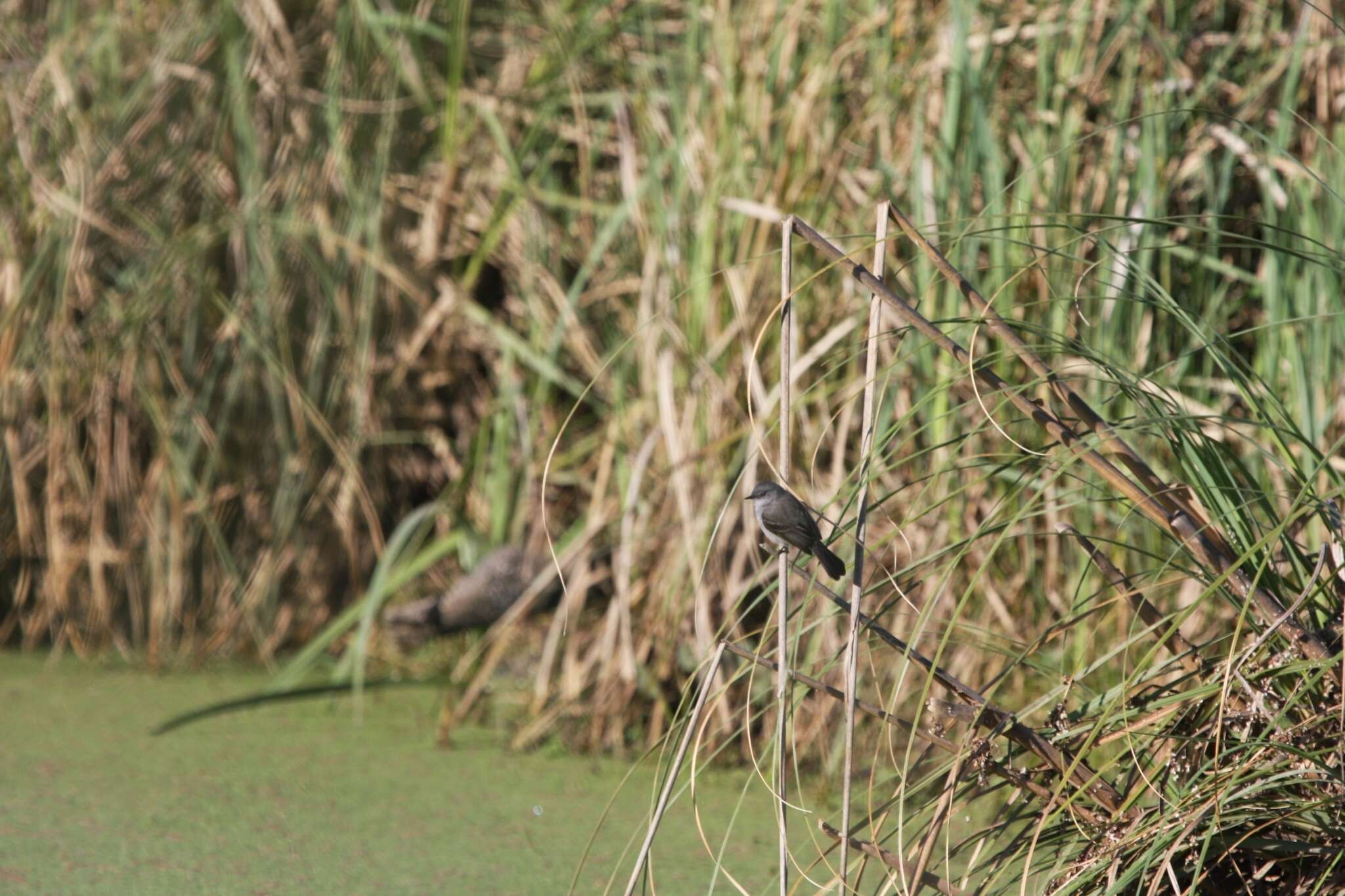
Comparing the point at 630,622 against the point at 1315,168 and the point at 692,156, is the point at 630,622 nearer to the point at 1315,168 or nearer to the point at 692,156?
the point at 692,156

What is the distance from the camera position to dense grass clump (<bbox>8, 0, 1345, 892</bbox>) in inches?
47.1

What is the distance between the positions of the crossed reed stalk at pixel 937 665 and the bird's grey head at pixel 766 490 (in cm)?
14

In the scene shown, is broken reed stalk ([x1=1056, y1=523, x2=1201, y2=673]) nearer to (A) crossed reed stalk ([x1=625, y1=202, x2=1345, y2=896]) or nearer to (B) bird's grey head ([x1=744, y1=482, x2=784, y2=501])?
(A) crossed reed stalk ([x1=625, y1=202, x2=1345, y2=896])

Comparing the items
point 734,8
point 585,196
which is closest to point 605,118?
point 585,196

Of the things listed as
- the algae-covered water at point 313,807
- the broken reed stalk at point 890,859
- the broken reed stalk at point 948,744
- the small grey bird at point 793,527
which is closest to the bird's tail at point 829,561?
the small grey bird at point 793,527

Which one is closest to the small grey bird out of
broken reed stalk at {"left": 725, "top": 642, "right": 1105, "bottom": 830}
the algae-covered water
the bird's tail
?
the bird's tail

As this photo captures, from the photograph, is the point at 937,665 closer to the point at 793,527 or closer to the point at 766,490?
the point at 793,527

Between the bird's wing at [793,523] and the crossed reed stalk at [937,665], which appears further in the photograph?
the bird's wing at [793,523]

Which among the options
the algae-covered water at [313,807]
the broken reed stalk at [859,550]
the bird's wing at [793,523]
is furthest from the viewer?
the algae-covered water at [313,807]

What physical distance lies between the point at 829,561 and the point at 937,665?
219 mm

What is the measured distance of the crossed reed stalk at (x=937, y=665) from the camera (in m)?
1.06

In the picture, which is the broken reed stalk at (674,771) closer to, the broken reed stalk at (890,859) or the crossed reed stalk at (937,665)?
the crossed reed stalk at (937,665)

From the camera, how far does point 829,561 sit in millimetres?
1249

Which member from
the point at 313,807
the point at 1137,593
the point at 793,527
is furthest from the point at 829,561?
the point at 313,807
